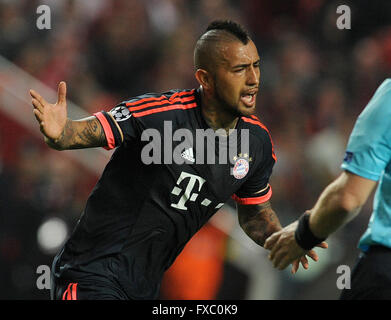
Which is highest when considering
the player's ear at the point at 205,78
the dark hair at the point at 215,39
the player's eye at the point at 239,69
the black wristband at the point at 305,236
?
the dark hair at the point at 215,39

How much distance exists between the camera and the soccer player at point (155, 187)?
3.49m

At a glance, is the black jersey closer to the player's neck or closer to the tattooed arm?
the player's neck

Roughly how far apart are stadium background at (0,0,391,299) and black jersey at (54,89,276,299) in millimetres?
2458

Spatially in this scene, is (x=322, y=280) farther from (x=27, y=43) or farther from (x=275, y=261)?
(x=27, y=43)

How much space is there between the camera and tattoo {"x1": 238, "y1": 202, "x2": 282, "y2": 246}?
3.90 meters

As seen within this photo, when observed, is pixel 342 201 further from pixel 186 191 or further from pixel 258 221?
pixel 258 221

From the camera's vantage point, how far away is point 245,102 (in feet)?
11.8

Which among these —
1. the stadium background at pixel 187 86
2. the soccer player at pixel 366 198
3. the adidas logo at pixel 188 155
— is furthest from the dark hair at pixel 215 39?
the stadium background at pixel 187 86

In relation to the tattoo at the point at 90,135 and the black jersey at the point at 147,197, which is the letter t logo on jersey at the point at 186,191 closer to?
the black jersey at the point at 147,197

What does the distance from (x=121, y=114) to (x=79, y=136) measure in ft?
0.98

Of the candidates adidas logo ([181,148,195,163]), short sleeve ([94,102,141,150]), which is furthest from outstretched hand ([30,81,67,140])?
adidas logo ([181,148,195,163])

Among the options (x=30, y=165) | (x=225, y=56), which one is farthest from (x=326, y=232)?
(x=30, y=165)

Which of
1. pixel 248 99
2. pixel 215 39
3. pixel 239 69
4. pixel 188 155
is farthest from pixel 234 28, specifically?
pixel 188 155

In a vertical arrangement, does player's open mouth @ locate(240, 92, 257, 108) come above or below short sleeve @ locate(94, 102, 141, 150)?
above
